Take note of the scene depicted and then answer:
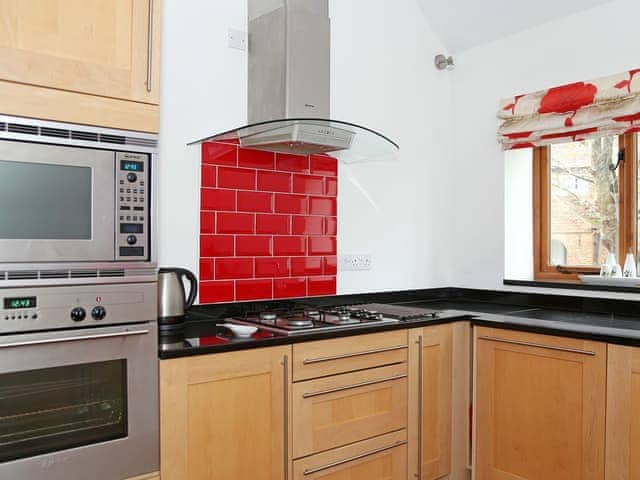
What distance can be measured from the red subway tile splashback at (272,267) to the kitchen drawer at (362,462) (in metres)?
0.89

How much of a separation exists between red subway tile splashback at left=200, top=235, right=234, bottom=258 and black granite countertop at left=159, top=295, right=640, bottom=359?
25 cm

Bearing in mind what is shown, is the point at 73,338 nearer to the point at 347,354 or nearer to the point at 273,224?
the point at 347,354

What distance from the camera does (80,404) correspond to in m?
1.71

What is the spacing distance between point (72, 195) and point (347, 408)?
4.36 ft

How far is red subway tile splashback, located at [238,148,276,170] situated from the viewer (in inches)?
104

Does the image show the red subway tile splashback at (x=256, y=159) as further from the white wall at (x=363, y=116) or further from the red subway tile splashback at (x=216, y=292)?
the red subway tile splashback at (x=216, y=292)

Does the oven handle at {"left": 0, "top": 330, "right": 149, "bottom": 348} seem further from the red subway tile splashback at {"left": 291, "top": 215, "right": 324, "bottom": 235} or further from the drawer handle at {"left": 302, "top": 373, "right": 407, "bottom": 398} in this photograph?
the red subway tile splashback at {"left": 291, "top": 215, "right": 324, "bottom": 235}


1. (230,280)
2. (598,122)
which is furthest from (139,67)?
(598,122)

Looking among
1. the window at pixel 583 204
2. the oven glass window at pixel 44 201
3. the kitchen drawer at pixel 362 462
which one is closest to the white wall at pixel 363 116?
the window at pixel 583 204

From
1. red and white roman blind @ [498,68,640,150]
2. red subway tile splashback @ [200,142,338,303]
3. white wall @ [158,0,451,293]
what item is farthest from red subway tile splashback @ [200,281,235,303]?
red and white roman blind @ [498,68,640,150]

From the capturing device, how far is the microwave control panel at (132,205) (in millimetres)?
1768

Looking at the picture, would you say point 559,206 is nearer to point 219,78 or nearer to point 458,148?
point 458,148

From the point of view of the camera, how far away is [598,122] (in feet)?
9.24

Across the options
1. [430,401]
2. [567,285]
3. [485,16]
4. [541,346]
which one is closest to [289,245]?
[430,401]
